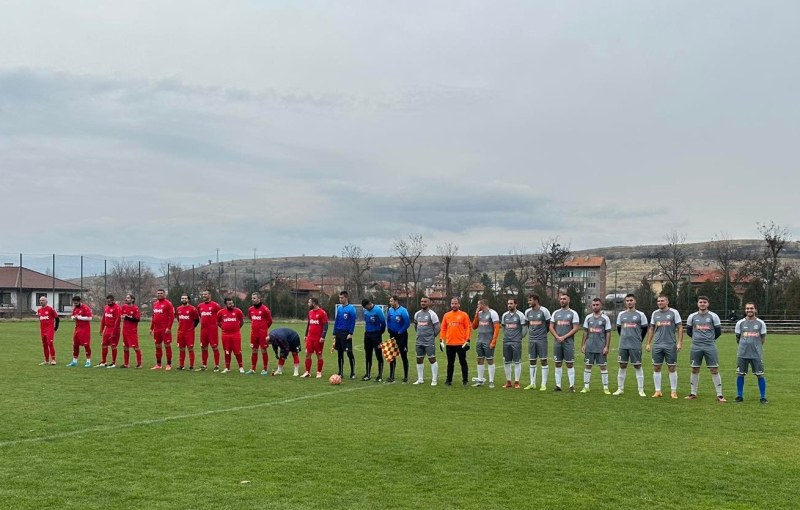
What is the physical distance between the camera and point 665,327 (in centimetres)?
1495

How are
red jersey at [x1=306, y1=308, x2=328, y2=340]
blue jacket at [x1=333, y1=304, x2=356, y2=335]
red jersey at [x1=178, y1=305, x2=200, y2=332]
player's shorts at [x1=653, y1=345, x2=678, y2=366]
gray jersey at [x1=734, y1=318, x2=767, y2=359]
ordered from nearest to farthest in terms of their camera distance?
1. gray jersey at [x1=734, y1=318, x2=767, y2=359]
2. player's shorts at [x1=653, y1=345, x2=678, y2=366]
3. blue jacket at [x1=333, y1=304, x2=356, y2=335]
4. red jersey at [x1=306, y1=308, x2=328, y2=340]
5. red jersey at [x1=178, y1=305, x2=200, y2=332]

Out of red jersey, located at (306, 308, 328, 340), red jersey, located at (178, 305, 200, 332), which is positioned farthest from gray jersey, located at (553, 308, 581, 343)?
red jersey, located at (178, 305, 200, 332)

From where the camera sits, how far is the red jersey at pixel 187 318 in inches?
749

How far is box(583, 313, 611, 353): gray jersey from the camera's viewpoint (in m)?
15.4

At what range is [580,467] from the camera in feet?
27.3

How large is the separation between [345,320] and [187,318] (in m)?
4.36

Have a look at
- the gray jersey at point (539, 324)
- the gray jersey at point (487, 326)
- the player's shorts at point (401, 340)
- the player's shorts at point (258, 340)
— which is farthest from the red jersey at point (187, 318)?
the gray jersey at point (539, 324)

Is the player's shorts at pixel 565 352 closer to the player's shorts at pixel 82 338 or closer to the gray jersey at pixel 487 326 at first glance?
the gray jersey at pixel 487 326

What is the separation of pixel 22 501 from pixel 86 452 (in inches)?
79.5

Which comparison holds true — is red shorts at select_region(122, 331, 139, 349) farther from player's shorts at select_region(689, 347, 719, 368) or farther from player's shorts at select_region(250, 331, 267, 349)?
player's shorts at select_region(689, 347, 719, 368)

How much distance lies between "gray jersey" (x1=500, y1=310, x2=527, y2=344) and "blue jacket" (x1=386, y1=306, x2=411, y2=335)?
85.5 inches

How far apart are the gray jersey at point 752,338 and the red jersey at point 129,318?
13973 mm

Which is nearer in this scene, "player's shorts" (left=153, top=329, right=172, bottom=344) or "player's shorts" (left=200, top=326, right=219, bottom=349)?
"player's shorts" (left=200, top=326, right=219, bottom=349)

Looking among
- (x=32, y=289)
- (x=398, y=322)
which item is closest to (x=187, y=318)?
(x=398, y=322)
